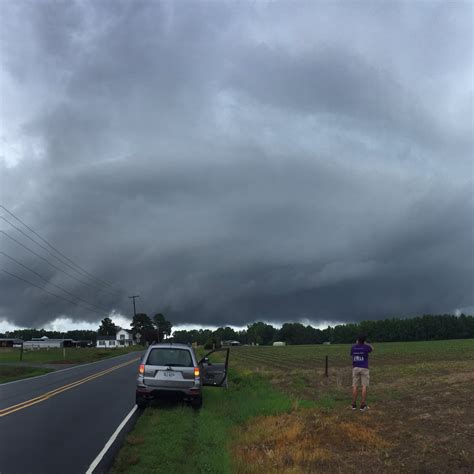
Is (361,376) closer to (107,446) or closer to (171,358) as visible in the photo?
(171,358)

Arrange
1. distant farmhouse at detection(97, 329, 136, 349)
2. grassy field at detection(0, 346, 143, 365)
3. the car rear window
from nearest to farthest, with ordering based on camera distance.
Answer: the car rear window < grassy field at detection(0, 346, 143, 365) < distant farmhouse at detection(97, 329, 136, 349)

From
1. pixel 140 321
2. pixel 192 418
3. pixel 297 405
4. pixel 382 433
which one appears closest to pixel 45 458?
pixel 192 418

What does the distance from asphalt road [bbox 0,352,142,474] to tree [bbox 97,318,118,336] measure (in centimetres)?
17721

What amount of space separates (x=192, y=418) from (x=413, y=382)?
33.5ft

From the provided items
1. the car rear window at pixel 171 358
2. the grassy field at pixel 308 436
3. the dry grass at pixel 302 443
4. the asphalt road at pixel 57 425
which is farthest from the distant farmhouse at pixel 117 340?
the dry grass at pixel 302 443

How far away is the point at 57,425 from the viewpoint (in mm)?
10398

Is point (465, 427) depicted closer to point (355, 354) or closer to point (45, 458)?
point (355, 354)

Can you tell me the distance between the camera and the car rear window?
13.1m

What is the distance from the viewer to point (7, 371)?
2812 centimetres

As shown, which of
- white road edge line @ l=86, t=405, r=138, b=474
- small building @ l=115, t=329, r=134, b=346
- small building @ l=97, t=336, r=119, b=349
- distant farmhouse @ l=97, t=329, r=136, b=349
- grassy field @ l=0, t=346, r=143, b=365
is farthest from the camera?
small building @ l=115, t=329, r=134, b=346

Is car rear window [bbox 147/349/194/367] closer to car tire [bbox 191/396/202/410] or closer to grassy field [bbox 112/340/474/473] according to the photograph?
car tire [bbox 191/396/202/410]

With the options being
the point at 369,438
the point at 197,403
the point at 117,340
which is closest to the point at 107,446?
the point at 369,438

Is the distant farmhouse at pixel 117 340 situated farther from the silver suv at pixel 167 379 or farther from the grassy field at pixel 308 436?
the grassy field at pixel 308 436

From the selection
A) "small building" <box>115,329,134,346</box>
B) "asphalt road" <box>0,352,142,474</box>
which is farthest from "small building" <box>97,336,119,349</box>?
"asphalt road" <box>0,352,142,474</box>
